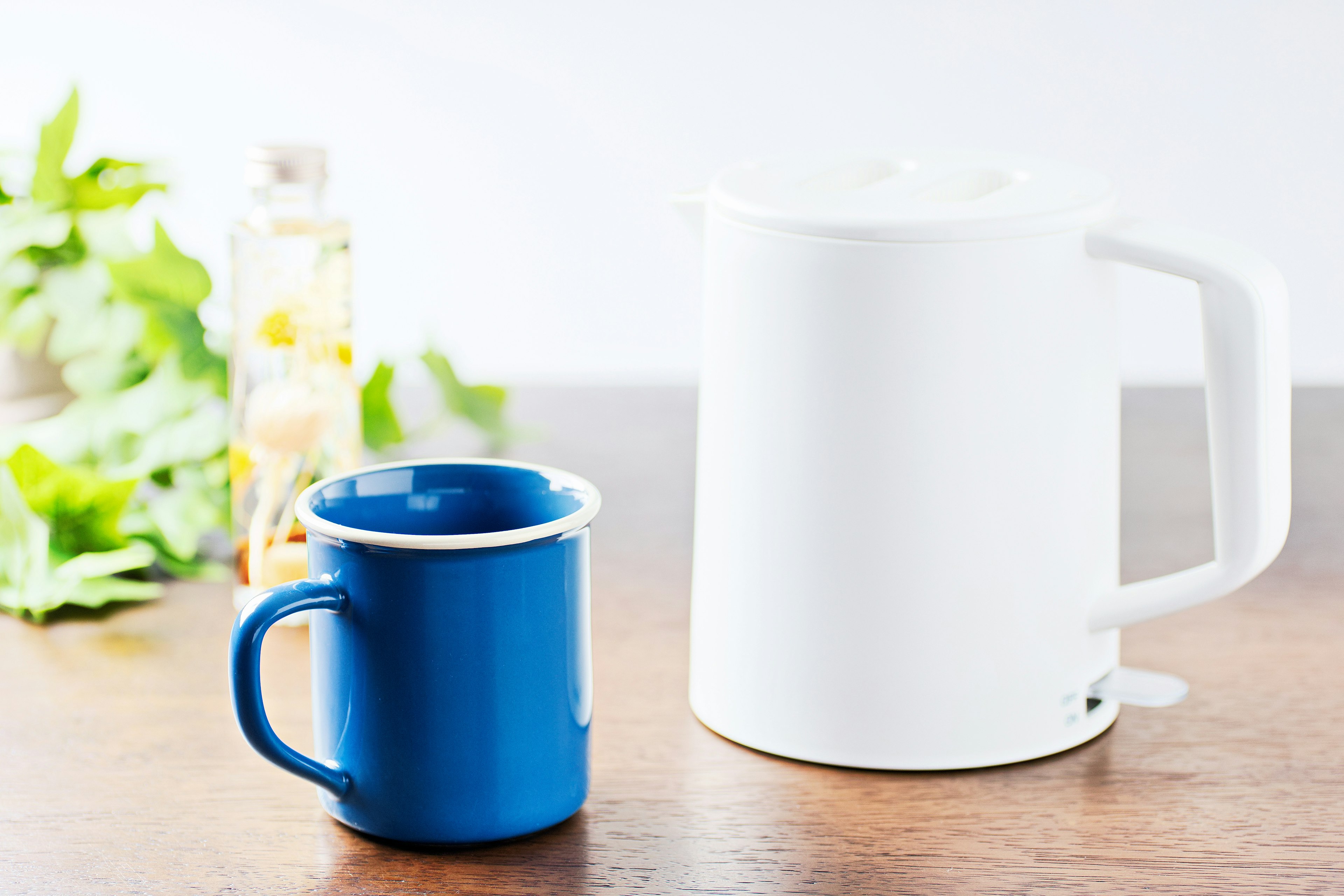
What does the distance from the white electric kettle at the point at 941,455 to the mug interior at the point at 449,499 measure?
0.23 feet

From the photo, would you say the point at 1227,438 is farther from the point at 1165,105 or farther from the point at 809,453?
the point at 1165,105

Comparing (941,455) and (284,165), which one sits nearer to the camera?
(941,455)

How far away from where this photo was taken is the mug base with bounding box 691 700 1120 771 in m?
0.46

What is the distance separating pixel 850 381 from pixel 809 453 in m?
0.03

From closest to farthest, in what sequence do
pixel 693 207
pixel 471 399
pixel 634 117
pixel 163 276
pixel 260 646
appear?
pixel 260 646, pixel 693 207, pixel 163 276, pixel 471 399, pixel 634 117

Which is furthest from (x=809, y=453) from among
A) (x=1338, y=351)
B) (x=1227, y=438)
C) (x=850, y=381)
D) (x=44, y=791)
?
(x=1338, y=351)

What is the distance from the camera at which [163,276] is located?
674mm

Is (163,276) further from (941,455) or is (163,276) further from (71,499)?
(941,455)

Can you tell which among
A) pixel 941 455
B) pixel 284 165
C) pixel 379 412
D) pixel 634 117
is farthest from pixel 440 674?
pixel 634 117

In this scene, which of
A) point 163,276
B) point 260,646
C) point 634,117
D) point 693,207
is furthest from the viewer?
point 634,117

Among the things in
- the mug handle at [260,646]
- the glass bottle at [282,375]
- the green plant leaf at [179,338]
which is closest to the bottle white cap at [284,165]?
the glass bottle at [282,375]

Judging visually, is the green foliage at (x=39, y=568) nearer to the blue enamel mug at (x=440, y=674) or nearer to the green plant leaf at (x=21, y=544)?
the green plant leaf at (x=21, y=544)

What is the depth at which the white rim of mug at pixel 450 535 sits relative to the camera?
37cm

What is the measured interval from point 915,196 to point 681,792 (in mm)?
214
